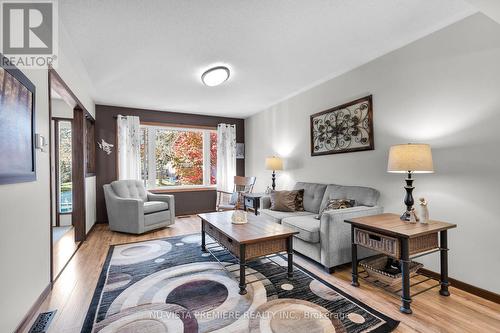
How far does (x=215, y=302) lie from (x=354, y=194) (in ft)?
6.64

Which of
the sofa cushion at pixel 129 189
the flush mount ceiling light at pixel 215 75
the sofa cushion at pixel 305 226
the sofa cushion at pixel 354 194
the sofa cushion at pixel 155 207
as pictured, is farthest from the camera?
the sofa cushion at pixel 129 189

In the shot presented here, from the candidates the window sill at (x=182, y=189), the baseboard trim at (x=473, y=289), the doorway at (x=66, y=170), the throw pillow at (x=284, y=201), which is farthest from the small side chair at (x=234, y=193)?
the baseboard trim at (x=473, y=289)

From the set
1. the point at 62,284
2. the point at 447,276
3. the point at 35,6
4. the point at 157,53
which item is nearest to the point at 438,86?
the point at 447,276

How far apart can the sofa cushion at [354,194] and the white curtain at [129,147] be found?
3.70 m

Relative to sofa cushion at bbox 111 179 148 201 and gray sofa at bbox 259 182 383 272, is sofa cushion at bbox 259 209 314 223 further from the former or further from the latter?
sofa cushion at bbox 111 179 148 201

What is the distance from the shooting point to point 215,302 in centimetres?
194

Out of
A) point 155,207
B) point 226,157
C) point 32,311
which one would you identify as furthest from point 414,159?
point 226,157

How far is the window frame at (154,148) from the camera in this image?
5098 millimetres

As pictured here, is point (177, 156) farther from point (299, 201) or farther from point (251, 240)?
point (251, 240)

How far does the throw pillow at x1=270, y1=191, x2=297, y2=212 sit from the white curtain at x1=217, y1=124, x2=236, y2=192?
2223 millimetres

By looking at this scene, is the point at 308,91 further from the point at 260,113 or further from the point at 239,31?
Answer: the point at 239,31

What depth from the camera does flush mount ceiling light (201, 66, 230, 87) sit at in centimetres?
306

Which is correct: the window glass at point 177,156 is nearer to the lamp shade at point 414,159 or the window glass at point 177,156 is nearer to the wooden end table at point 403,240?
the wooden end table at point 403,240

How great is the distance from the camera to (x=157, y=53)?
2.66 m
